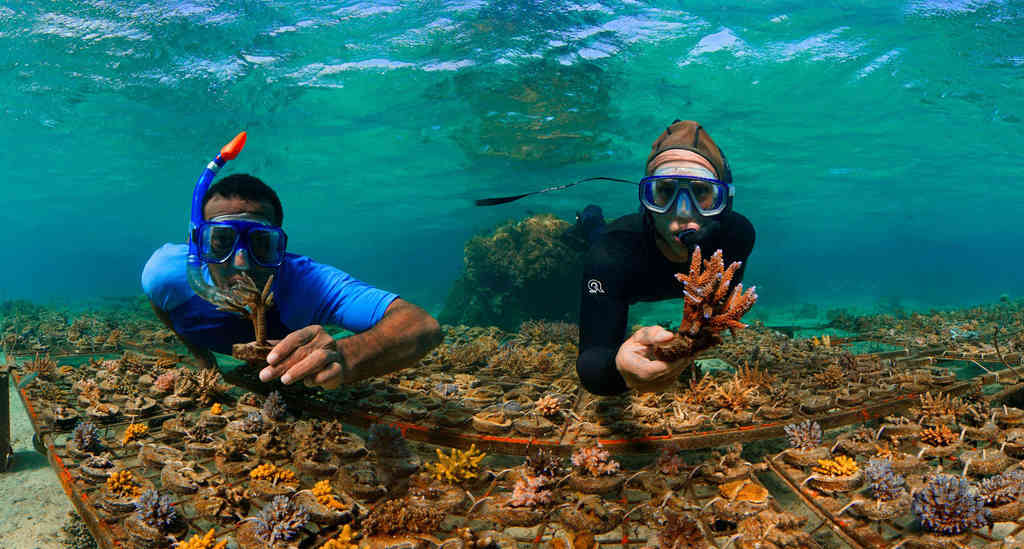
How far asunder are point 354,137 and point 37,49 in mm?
11923

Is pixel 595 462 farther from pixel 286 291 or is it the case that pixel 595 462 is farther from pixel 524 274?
pixel 524 274

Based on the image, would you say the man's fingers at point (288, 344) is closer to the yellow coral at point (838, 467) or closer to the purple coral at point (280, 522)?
the purple coral at point (280, 522)

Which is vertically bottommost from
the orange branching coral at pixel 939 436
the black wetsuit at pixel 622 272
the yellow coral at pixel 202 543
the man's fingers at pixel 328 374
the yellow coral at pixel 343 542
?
the orange branching coral at pixel 939 436

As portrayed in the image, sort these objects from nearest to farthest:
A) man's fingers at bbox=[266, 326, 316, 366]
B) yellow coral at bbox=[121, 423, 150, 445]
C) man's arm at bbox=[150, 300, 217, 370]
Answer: man's fingers at bbox=[266, 326, 316, 366] → yellow coral at bbox=[121, 423, 150, 445] → man's arm at bbox=[150, 300, 217, 370]

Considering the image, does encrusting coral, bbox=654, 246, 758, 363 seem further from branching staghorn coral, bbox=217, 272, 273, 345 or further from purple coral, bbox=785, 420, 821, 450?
purple coral, bbox=785, 420, 821, 450

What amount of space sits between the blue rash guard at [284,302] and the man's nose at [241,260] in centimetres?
37

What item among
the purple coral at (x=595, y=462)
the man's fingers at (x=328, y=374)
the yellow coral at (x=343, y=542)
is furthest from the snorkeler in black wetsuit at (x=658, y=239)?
the yellow coral at (x=343, y=542)

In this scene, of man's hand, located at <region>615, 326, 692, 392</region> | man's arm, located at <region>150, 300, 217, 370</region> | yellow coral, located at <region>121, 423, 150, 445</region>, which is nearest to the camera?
man's hand, located at <region>615, 326, 692, 392</region>

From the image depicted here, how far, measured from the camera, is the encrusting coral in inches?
78.0

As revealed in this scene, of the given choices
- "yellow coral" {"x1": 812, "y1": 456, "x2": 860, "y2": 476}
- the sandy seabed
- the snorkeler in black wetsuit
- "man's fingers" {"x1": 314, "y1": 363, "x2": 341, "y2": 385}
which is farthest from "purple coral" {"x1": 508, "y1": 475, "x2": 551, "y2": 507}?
the sandy seabed

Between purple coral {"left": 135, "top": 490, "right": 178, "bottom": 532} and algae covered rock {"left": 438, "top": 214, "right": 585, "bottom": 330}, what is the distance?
48.0ft

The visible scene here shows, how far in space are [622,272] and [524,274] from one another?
1341cm

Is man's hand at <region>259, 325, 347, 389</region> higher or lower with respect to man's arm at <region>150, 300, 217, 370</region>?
higher

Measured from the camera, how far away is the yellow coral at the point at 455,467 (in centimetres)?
350
